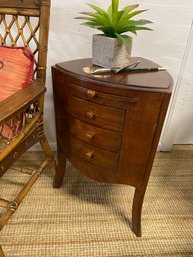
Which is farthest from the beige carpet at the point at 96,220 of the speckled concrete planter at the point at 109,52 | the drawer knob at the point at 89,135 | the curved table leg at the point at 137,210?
the speckled concrete planter at the point at 109,52

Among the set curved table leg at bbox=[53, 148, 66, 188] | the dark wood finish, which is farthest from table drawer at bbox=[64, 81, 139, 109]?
curved table leg at bbox=[53, 148, 66, 188]

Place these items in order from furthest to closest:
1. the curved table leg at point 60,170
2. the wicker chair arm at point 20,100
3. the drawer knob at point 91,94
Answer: the curved table leg at point 60,170 < the drawer knob at point 91,94 < the wicker chair arm at point 20,100

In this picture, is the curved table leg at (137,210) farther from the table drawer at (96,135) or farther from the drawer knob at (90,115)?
the drawer knob at (90,115)

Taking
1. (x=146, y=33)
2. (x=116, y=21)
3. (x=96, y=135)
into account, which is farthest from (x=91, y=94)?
(x=146, y=33)

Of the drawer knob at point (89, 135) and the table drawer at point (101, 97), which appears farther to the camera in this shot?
the drawer knob at point (89, 135)

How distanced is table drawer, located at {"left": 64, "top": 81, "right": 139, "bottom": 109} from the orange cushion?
0.63ft

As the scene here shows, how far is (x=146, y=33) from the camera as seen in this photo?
1.19 m

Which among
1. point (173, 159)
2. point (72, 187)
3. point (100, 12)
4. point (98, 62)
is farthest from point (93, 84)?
point (173, 159)

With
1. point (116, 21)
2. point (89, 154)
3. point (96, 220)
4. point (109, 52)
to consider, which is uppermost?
point (116, 21)

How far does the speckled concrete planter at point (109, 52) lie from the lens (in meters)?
0.81

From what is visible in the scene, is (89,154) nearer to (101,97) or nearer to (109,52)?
(101,97)

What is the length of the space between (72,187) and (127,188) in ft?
1.00

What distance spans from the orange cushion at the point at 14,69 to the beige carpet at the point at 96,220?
0.58 meters

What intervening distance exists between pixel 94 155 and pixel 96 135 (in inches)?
3.8
